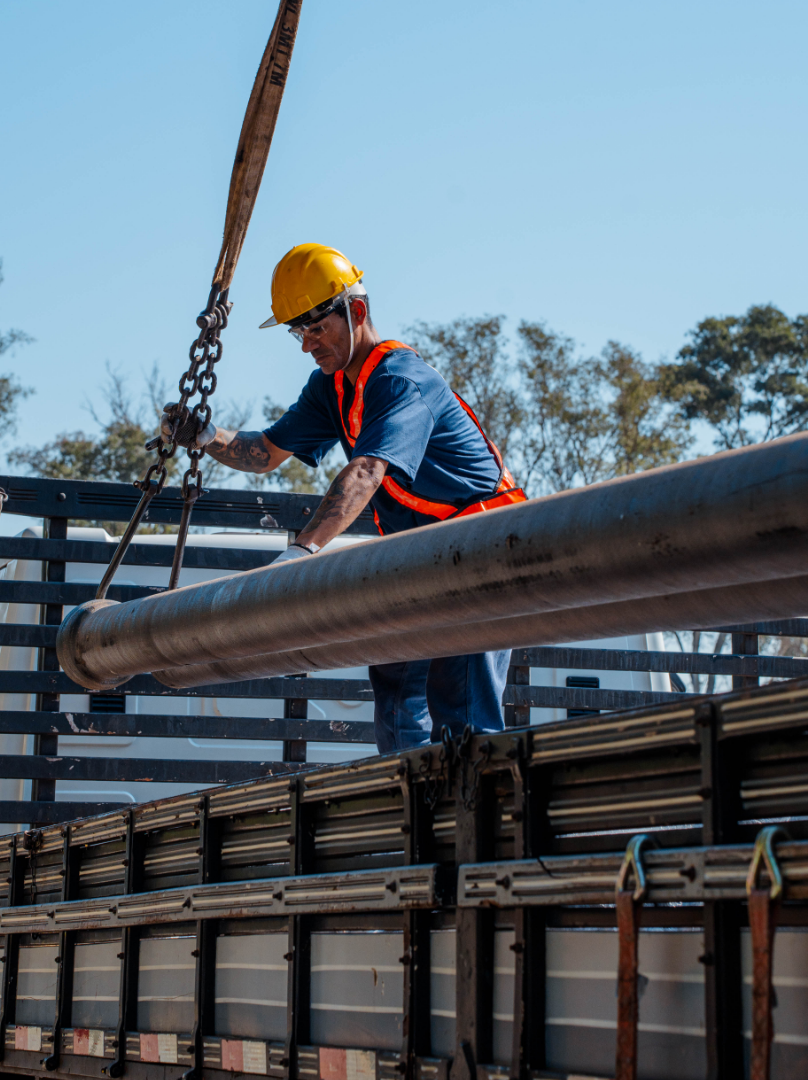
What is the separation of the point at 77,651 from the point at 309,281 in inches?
60.1

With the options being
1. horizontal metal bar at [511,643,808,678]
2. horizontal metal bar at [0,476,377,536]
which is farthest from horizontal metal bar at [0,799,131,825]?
horizontal metal bar at [511,643,808,678]

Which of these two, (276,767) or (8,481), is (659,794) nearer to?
(276,767)

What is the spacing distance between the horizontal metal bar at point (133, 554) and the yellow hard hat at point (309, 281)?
7.44 feet

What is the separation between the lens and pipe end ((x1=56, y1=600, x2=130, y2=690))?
3.40 metres

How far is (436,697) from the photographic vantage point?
410cm

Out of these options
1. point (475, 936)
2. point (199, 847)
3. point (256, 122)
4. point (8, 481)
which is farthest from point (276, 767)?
point (475, 936)

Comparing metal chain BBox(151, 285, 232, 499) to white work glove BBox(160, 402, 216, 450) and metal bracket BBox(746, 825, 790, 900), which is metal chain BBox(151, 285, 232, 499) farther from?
metal bracket BBox(746, 825, 790, 900)

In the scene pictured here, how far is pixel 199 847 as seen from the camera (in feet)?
10.8

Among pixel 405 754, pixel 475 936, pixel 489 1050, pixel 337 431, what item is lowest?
pixel 489 1050

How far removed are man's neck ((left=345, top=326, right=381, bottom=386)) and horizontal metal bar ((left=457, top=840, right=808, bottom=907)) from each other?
2320 millimetres

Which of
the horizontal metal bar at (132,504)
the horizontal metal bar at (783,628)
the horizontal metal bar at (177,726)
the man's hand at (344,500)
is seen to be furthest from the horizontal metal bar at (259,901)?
the horizontal metal bar at (783,628)

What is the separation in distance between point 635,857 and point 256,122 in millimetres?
2758

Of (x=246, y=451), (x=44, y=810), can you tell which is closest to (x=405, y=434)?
(x=246, y=451)

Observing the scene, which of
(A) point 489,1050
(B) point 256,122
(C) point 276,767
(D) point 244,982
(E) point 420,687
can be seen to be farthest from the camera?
(C) point 276,767
